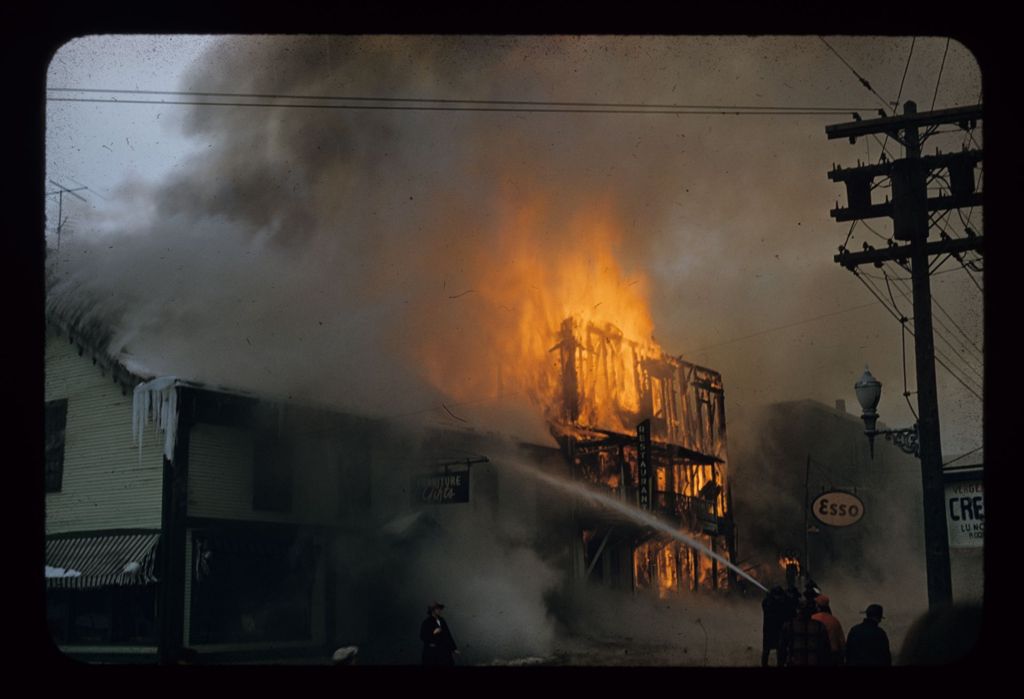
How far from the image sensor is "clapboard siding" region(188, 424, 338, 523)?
46.4 feet

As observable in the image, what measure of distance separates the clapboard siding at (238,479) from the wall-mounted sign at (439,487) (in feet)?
4.23

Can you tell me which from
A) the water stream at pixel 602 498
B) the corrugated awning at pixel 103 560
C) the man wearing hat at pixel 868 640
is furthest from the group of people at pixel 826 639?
the corrugated awning at pixel 103 560

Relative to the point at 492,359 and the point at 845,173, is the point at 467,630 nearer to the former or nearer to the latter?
the point at 492,359

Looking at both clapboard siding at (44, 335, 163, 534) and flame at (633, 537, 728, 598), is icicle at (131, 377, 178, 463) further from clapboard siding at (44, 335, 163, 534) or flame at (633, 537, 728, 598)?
flame at (633, 537, 728, 598)

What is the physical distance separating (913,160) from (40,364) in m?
8.63

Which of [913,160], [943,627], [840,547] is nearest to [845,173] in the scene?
[913,160]

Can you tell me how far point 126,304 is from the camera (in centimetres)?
1565

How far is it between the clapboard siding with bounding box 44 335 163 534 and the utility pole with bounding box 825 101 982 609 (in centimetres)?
960

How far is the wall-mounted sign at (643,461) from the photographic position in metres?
17.4

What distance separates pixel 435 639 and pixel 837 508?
161 inches

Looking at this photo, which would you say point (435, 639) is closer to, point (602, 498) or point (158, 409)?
point (158, 409)

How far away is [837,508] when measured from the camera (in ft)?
30.9

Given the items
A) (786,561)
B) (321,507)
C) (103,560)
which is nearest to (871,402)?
(321,507)

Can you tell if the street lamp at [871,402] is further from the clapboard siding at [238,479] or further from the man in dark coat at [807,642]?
the clapboard siding at [238,479]
